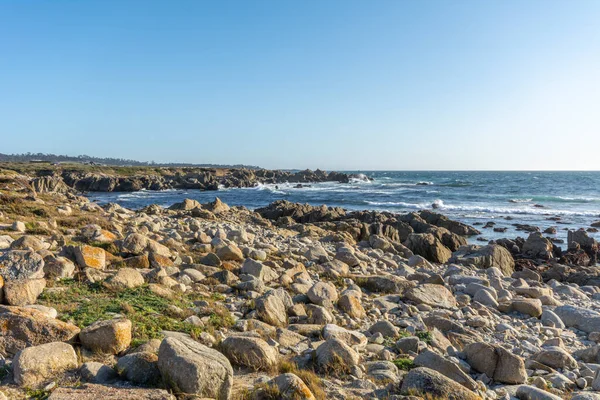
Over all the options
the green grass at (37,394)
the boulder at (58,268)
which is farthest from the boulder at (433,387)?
the boulder at (58,268)

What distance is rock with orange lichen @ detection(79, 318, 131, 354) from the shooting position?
443cm

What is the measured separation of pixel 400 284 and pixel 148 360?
6536 mm

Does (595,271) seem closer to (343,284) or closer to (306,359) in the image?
(343,284)

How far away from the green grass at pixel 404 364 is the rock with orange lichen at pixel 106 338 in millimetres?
3405

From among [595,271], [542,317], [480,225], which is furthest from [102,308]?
[480,225]

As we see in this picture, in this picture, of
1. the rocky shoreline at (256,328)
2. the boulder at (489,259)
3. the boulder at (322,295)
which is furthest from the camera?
the boulder at (489,259)

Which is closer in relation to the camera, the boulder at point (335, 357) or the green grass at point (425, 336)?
the boulder at point (335, 357)

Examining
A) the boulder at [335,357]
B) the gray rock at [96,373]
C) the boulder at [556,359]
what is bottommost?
the boulder at [556,359]

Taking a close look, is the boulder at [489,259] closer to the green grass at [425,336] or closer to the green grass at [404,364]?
the green grass at [425,336]

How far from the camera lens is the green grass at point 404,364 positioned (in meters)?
5.07

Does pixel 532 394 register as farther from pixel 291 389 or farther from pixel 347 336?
pixel 291 389

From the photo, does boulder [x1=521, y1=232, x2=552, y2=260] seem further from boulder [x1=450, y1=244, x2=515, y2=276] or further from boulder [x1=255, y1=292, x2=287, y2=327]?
boulder [x1=255, y1=292, x2=287, y2=327]

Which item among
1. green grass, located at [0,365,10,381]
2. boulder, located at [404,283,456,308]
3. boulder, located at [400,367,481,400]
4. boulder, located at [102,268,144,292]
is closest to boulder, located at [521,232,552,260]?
boulder, located at [404,283,456,308]

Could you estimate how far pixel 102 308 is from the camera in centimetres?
571
